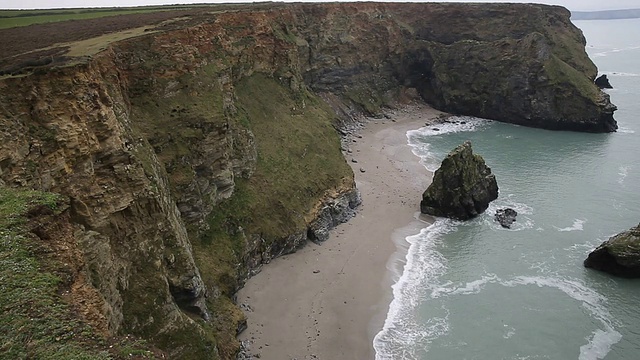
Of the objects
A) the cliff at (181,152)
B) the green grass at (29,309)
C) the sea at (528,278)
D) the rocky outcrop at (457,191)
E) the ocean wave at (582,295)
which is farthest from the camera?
the rocky outcrop at (457,191)

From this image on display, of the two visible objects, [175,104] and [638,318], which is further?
[175,104]

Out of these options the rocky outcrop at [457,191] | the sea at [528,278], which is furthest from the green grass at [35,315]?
the rocky outcrop at [457,191]

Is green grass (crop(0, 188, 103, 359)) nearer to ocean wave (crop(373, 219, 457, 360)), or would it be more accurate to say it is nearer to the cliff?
the cliff

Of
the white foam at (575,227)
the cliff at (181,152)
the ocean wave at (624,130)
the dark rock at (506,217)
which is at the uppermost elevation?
the cliff at (181,152)

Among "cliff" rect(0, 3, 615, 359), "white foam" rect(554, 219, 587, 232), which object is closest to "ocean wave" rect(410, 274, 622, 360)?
"white foam" rect(554, 219, 587, 232)

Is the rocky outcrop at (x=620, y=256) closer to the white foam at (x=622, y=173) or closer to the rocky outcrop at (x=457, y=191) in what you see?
the rocky outcrop at (x=457, y=191)

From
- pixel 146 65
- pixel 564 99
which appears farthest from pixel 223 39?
pixel 564 99

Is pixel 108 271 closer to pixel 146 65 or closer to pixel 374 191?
pixel 146 65
